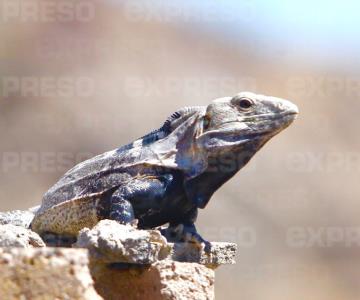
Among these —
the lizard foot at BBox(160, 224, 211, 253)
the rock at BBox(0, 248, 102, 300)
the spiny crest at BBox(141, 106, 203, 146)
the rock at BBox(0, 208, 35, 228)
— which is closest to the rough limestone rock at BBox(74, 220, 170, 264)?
the lizard foot at BBox(160, 224, 211, 253)

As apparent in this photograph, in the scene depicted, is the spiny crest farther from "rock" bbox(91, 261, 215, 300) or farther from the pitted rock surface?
the pitted rock surface

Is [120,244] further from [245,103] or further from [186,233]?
[245,103]

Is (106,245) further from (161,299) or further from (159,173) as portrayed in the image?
(159,173)

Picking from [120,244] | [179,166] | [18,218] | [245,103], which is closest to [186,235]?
[179,166]

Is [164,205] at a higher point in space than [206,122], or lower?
lower

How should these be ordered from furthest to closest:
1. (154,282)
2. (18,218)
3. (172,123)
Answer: (18,218) < (172,123) < (154,282)

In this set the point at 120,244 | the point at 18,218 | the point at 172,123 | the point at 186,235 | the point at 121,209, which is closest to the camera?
the point at 120,244
